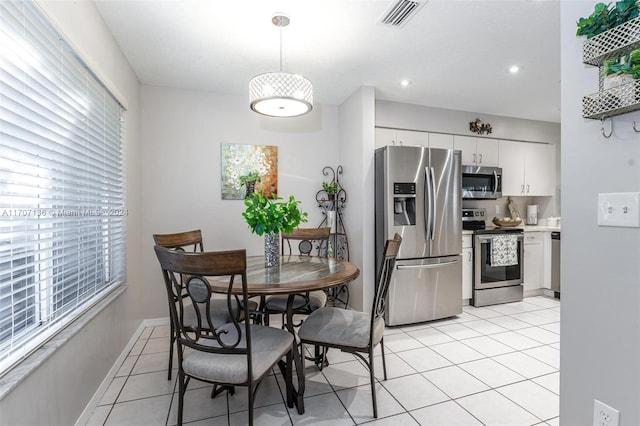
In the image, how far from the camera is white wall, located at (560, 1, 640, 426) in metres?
1.11

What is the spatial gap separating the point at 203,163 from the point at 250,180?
549 millimetres

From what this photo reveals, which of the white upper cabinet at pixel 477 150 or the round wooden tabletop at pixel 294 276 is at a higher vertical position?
the white upper cabinet at pixel 477 150

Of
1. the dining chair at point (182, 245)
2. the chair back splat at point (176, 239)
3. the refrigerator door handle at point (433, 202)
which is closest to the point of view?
the dining chair at point (182, 245)

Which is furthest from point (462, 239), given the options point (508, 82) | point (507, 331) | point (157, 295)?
point (157, 295)

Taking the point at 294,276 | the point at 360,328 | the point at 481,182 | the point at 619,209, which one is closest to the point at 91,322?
the point at 294,276

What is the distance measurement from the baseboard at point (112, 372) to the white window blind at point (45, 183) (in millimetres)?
587

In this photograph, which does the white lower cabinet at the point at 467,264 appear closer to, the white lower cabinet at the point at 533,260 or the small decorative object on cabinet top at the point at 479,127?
the white lower cabinet at the point at 533,260

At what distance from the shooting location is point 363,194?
11.3 feet

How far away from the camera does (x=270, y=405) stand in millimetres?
1978

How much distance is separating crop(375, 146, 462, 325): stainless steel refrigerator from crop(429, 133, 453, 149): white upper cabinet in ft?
1.94

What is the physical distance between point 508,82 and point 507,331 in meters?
2.59

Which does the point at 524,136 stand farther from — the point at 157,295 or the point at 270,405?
the point at 157,295

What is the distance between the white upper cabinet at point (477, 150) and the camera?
4.20 meters

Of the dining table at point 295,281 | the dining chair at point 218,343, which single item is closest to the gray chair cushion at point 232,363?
the dining chair at point 218,343
